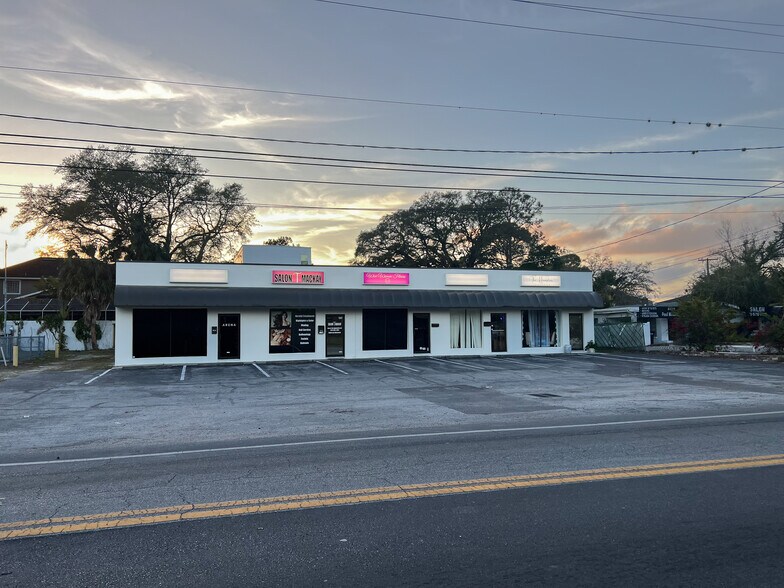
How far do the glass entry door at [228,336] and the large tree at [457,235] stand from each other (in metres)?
29.4

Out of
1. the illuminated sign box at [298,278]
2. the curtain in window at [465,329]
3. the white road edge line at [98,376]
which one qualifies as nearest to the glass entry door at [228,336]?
the illuminated sign box at [298,278]

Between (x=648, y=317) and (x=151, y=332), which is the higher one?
(x=648, y=317)

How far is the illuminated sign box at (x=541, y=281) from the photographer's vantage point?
32594mm

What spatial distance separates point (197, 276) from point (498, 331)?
625 inches

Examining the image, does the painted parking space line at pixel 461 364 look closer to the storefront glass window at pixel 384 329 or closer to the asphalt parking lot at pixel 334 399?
the asphalt parking lot at pixel 334 399

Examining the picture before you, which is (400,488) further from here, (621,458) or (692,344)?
(692,344)

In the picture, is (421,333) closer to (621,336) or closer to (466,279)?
(466,279)

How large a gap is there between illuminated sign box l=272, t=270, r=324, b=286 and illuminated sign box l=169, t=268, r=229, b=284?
7.66 feet

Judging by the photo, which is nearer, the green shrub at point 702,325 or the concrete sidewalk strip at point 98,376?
the concrete sidewalk strip at point 98,376

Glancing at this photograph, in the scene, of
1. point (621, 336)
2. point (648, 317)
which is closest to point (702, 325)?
point (621, 336)

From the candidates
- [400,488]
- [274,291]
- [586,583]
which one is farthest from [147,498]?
[274,291]

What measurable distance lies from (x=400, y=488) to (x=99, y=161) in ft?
142

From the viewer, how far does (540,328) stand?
33031mm

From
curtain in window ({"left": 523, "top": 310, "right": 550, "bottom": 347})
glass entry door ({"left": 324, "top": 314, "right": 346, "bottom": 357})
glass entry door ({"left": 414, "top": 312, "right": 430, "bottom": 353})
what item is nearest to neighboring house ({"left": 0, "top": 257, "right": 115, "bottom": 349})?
glass entry door ({"left": 324, "top": 314, "right": 346, "bottom": 357})
